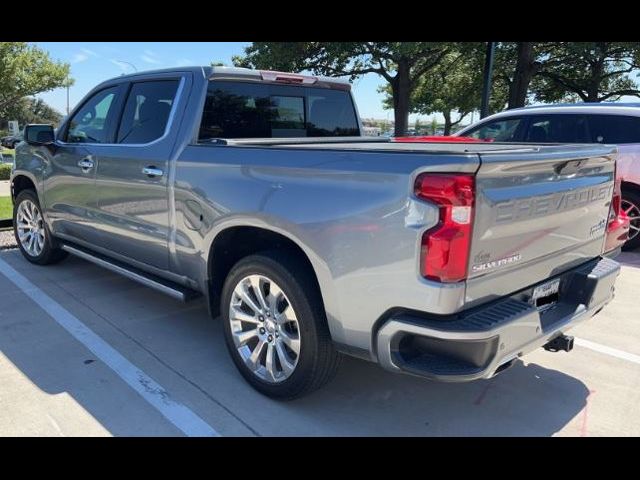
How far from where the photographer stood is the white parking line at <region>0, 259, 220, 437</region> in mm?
2928

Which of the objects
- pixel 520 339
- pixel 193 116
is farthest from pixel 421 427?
pixel 193 116

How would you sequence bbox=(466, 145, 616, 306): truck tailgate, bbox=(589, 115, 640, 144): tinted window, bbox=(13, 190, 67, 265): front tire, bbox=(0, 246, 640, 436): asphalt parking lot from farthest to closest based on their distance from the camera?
bbox=(589, 115, 640, 144): tinted window < bbox=(13, 190, 67, 265): front tire < bbox=(0, 246, 640, 436): asphalt parking lot < bbox=(466, 145, 616, 306): truck tailgate

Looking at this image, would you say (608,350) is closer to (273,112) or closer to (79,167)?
(273,112)

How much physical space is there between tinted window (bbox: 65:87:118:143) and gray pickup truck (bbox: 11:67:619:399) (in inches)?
1.1

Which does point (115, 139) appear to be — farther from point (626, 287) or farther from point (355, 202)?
point (626, 287)

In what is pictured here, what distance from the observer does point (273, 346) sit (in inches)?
123

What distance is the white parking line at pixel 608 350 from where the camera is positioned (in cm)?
384

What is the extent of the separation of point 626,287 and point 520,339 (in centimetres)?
370

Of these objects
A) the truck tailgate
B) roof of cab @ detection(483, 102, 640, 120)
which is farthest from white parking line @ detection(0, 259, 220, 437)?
roof of cab @ detection(483, 102, 640, 120)

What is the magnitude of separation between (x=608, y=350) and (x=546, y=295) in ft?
4.85

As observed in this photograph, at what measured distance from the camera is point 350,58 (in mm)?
20969

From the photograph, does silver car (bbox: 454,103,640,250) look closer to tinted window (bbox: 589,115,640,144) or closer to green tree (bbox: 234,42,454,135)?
tinted window (bbox: 589,115,640,144)

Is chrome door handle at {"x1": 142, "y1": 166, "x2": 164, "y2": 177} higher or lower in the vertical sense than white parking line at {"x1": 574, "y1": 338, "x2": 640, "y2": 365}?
higher

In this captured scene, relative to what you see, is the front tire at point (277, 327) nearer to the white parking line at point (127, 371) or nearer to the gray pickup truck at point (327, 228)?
the gray pickup truck at point (327, 228)
